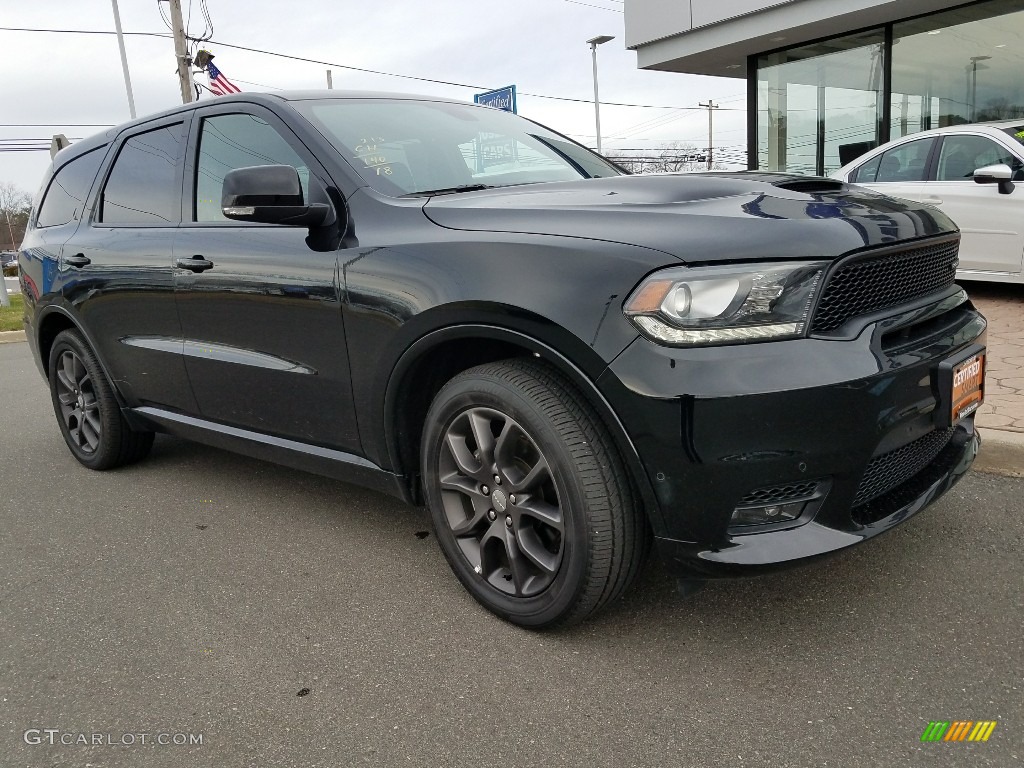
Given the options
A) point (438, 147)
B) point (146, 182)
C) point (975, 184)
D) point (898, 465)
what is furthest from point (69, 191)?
point (975, 184)

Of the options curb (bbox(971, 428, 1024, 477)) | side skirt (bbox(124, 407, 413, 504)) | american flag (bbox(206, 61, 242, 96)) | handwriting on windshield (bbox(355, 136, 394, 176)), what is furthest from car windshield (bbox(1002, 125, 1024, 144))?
american flag (bbox(206, 61, 242, 96))

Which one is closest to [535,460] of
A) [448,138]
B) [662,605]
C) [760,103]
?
[662,605]

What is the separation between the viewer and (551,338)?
2195mm

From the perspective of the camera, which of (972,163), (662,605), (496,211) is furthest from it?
(972,163)

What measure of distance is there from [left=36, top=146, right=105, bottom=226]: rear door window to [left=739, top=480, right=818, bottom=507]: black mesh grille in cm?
373

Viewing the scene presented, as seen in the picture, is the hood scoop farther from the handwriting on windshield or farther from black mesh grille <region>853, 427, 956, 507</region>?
the handwriting on windshield

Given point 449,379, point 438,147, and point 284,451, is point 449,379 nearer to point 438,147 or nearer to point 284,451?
point 284,451

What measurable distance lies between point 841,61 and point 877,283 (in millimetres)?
11631

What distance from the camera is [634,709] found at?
2.12 metres

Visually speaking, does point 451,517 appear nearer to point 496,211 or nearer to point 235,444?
point 496,211

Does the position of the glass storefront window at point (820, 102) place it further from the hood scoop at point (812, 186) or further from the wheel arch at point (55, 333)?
the wheel arch at point (55, 333)

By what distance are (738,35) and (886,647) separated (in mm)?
11644

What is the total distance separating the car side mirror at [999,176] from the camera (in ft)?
21.2

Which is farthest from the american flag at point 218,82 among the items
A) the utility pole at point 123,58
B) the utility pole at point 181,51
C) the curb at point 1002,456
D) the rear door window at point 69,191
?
the curb at point 1002,456
